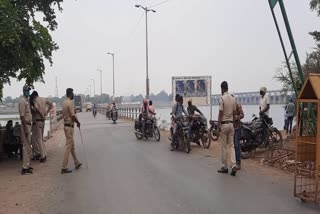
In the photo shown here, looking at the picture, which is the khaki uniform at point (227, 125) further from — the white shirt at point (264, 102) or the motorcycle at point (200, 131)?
the motorcycle at point (200, 131)

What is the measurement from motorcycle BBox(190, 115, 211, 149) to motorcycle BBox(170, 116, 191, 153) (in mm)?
386

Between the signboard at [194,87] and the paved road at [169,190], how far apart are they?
1150 cm

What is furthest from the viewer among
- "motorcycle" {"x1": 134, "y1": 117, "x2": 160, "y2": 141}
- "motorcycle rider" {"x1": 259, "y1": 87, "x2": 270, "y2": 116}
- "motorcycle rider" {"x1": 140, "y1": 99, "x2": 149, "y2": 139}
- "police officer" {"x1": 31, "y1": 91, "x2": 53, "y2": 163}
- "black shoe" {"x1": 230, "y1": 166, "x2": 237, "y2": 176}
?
"motorcycle rider" {"x1": 140, "y1": 99, "x2": 149, "y2": 139}

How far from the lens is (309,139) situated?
7266 mm

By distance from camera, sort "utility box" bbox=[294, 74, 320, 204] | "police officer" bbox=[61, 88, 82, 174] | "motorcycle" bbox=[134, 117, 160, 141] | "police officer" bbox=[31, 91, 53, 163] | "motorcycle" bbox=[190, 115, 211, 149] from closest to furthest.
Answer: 1. "utility box" bbox=[294, 74, 320, 204]
2. "police officer" bbox=[61, 88, 82, 174]
3. "police officer" bbox=[31, 91, 53, 163]
4. "motorcycle" bbox=[190, 115, 211, 149]
5. "motorcycle" bbox=[134, 117, 160, 141]

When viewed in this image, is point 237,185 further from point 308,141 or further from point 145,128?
point 145,128

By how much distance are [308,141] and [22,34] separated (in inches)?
334

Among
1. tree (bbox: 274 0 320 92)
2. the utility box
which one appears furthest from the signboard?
the utility box

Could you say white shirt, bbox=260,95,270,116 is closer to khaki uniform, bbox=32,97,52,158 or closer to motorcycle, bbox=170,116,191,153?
motorcycle, bbox=170,116,191,153

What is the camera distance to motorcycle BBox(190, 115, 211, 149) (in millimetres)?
14820

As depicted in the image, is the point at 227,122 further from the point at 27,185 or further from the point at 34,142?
the point at 34,142

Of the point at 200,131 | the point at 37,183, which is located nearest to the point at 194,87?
the point at 200,131

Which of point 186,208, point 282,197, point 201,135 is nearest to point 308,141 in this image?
point 282,197

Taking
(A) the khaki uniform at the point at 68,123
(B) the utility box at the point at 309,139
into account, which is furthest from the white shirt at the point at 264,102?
(A) the khaki uniform at the point at 68,123
